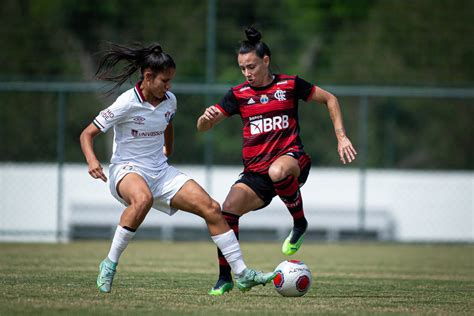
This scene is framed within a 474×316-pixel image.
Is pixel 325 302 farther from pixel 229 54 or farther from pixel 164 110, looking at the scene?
pixel 229 54

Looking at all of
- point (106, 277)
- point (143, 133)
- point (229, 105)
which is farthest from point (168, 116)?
point (106, 277)

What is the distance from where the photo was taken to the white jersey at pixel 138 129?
21.8 ft

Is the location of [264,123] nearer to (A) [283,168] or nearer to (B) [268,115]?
(B) [268,115]

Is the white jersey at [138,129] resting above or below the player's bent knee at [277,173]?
above

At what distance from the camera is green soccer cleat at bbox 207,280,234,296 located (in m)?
6.62

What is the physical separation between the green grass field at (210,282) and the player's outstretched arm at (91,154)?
0.86m

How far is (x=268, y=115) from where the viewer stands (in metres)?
7.31

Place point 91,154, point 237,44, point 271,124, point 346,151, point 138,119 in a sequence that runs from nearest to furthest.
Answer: point 91,154
point 138,119
point 346,151
point 271,124
point 237,44

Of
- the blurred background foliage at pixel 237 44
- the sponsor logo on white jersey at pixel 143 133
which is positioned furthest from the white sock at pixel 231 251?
the blurred background foliage at pixel 237 44

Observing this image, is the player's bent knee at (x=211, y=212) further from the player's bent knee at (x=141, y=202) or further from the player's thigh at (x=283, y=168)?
the player's thigh at (x=283, y=168)

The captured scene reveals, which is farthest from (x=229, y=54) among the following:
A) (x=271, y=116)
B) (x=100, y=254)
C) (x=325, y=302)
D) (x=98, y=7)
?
(x=325, y=302)

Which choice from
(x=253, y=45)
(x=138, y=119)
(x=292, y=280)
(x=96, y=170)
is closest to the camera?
(x=96, y=170)

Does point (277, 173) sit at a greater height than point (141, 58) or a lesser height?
lesser

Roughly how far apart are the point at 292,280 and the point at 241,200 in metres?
0.95
